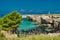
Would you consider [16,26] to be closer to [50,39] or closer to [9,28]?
[9,28]

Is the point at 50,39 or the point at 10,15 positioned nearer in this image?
the point at 50,39

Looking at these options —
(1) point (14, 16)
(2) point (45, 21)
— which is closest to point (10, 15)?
(1) point (14, 16)

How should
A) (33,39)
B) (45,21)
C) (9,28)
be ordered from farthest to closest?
1. (45,21)
2. (9,28)
3. (33,39)

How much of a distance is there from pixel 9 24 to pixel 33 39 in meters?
13.4

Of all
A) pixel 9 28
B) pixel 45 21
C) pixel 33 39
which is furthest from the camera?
pixel 45 21

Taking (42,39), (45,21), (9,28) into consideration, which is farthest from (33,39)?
(45,21)

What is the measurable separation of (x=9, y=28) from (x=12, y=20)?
2.91 feet

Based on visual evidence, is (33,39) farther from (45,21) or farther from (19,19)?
(45,21)

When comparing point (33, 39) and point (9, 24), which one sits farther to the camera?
point (9, 24)

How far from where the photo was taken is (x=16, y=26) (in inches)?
742

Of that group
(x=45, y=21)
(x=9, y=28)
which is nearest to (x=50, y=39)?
(x=9, y=28)

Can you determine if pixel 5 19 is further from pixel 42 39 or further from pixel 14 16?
pixel 42 39

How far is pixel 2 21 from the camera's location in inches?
743

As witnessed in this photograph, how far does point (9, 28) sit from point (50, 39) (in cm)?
1295
